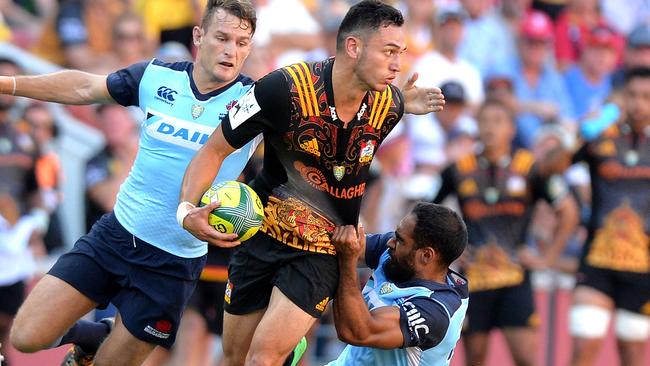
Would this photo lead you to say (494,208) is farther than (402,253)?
Yes

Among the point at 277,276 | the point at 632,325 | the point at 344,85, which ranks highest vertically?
the point at 344,85

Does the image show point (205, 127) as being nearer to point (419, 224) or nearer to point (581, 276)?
point (419, 224)

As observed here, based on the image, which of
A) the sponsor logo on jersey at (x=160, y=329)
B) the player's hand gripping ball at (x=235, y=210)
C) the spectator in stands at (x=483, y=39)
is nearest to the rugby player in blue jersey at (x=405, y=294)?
the player's hand gripping ball at (x=235, y=210)

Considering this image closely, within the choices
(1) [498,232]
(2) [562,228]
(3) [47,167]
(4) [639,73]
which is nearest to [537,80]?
(2) [562,228]

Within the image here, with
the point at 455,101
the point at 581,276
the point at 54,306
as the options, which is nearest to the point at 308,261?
the point at 54,306

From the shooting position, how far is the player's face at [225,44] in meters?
7.77

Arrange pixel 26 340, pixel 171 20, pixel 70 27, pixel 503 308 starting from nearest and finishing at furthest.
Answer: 1. pixel 26 340
2. pixel 503 308
3. pixel 70 27
4. pixel 171 20

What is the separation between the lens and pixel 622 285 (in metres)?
11.5

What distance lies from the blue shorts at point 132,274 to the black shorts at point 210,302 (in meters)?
3.17

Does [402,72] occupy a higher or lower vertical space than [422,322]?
lower

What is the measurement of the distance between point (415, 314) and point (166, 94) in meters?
1.89

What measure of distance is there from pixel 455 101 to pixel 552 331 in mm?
2629

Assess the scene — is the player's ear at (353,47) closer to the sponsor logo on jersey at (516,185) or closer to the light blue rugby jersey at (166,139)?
the light blue rugby jersey at (166,139)

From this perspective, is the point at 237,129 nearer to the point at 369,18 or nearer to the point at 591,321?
the point at 369,18
